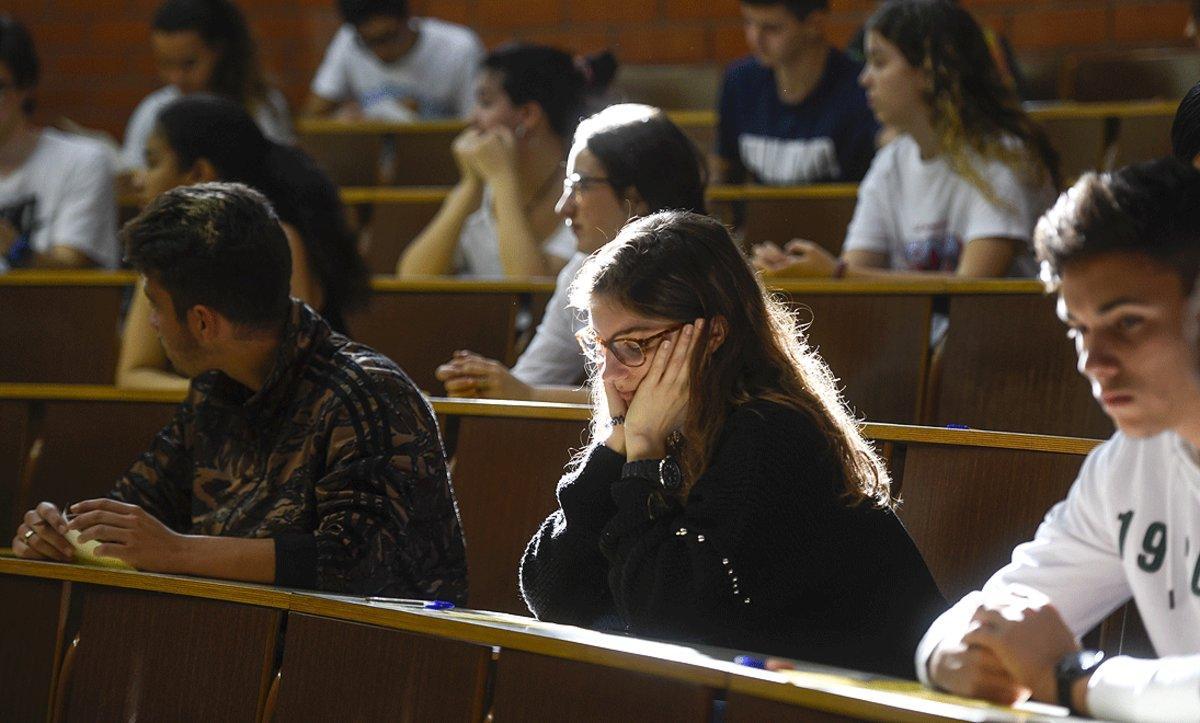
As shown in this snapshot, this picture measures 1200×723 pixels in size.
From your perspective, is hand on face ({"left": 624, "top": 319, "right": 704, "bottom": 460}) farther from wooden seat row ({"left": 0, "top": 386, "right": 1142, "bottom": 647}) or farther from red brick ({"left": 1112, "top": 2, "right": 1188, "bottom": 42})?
red brick ({"left": 1112, "top": 2, "right": 1188, "bottom": 42})

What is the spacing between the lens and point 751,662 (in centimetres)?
102

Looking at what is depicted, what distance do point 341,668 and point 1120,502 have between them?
2.06 feet

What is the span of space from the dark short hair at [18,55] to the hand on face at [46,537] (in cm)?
182

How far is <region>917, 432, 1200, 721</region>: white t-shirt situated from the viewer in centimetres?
93

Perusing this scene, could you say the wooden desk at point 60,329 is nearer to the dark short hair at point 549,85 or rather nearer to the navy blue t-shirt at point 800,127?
the dark short hair at point 549,85

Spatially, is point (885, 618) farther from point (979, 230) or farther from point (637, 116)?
point (979, 230)

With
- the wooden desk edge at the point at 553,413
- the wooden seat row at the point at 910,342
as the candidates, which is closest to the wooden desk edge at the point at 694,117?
the wooden seat row at the point at 910,342

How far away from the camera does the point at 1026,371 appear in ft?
6.07

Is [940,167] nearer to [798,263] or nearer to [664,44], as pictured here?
[798,263]

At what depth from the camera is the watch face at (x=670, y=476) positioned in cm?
128

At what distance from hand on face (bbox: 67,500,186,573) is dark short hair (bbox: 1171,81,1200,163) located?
1.04 m

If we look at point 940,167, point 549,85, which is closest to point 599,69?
point 549,85

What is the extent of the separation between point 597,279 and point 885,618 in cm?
38

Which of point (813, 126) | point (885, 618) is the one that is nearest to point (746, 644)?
point (885, 618)
